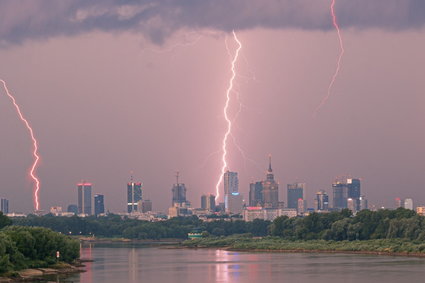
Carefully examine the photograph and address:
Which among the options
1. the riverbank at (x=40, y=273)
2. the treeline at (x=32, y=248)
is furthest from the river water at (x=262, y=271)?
the treeline at (x=32, y=248)

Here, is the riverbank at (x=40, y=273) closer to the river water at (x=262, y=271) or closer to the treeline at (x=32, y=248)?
the treeline at (x=32, y=248)

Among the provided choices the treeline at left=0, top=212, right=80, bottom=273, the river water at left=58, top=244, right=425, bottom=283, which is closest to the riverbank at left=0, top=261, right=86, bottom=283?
the treeline at left=0, top=212, right=80, bottom=273

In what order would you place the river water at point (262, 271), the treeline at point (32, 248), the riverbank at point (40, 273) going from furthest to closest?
the river water at point (262, 271) < the treeline at point (32, 248) < the riverbank at point (40, 273)

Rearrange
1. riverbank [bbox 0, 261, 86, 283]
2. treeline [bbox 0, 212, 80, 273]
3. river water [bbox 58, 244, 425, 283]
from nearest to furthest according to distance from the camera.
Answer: riverbank [bbox 0, 261, 86, 283] < treeline [bbox 0, 212, 80, 273] < river water [bbox 58, 244, 425, 283]

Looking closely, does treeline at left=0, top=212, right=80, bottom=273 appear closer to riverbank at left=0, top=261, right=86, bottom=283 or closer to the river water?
riverbank at left=0, top=261, right=86, bottom=283

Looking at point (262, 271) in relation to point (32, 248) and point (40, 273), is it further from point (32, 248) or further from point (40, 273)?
point (40, 273)

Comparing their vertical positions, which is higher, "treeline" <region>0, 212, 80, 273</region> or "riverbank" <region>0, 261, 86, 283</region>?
"treeline" <region>0, 212, 80, 273</region>

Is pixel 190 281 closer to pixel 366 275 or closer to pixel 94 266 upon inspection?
pixel 366 275

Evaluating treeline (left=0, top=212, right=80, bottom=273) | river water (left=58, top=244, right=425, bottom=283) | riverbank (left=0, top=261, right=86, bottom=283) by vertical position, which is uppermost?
treeline (left=0, top=212, right=80, bottom=273)

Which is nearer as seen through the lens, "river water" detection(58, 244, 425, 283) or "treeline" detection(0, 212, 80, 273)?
"treeline" detection(0, 212, 80, 273)
